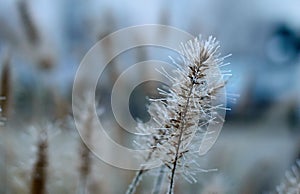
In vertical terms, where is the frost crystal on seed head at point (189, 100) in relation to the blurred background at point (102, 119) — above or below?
below

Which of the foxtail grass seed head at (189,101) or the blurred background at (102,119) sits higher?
the blurred background at (102,119)

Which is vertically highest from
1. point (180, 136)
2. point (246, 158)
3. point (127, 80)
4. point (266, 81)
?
point (266, 81)

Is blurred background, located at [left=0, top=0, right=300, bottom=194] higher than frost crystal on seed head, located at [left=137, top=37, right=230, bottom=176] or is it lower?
higher

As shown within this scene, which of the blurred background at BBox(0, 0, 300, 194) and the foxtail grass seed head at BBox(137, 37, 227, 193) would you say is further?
the blurred background at BBox(0, 0, 300, 194)

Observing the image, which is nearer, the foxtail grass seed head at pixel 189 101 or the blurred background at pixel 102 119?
the foxtail grass seed head at pixel 189 101

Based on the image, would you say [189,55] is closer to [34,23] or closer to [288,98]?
[34,23]

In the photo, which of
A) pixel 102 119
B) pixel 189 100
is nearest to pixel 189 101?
pixel 189 100

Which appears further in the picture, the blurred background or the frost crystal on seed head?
the blurred background

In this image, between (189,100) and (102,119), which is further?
(102,119)

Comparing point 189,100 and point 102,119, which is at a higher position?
point 102,119

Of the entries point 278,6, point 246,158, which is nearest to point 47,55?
point 246,158

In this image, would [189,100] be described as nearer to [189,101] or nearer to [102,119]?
[189,101]
